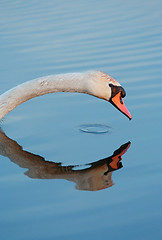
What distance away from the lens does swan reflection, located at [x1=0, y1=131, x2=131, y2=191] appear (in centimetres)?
555

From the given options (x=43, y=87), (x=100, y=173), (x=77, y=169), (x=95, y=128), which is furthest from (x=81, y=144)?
(x=43, y=87)

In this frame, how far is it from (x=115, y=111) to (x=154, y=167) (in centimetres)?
212

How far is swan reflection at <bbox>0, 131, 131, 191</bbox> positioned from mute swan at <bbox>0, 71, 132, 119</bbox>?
710mm

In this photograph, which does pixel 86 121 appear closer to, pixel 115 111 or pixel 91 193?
pixel 115 111

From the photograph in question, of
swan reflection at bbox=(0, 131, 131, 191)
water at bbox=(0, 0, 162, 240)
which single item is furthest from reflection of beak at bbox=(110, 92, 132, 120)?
swan reflection at bbox=(0, 131, 131, 191)

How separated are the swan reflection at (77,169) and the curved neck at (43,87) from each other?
3.19ft

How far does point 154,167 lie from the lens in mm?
5723

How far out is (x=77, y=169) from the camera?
5.89m

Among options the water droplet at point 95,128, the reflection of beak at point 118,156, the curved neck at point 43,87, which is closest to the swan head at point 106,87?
the curved neck at point 43,87

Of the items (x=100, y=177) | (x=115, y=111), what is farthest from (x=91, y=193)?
(x=115, y=111)

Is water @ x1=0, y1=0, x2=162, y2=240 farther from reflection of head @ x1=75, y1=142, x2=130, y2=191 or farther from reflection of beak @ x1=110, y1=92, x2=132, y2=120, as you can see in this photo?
reflection of beak @ x1=110, y1=92, x2=132, y2=120

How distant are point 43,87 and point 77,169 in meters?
1.73

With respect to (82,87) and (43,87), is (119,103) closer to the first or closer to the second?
(82,87)

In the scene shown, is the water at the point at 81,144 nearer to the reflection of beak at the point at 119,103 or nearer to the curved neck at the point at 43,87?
the reflection of beak at the point at 119,103
